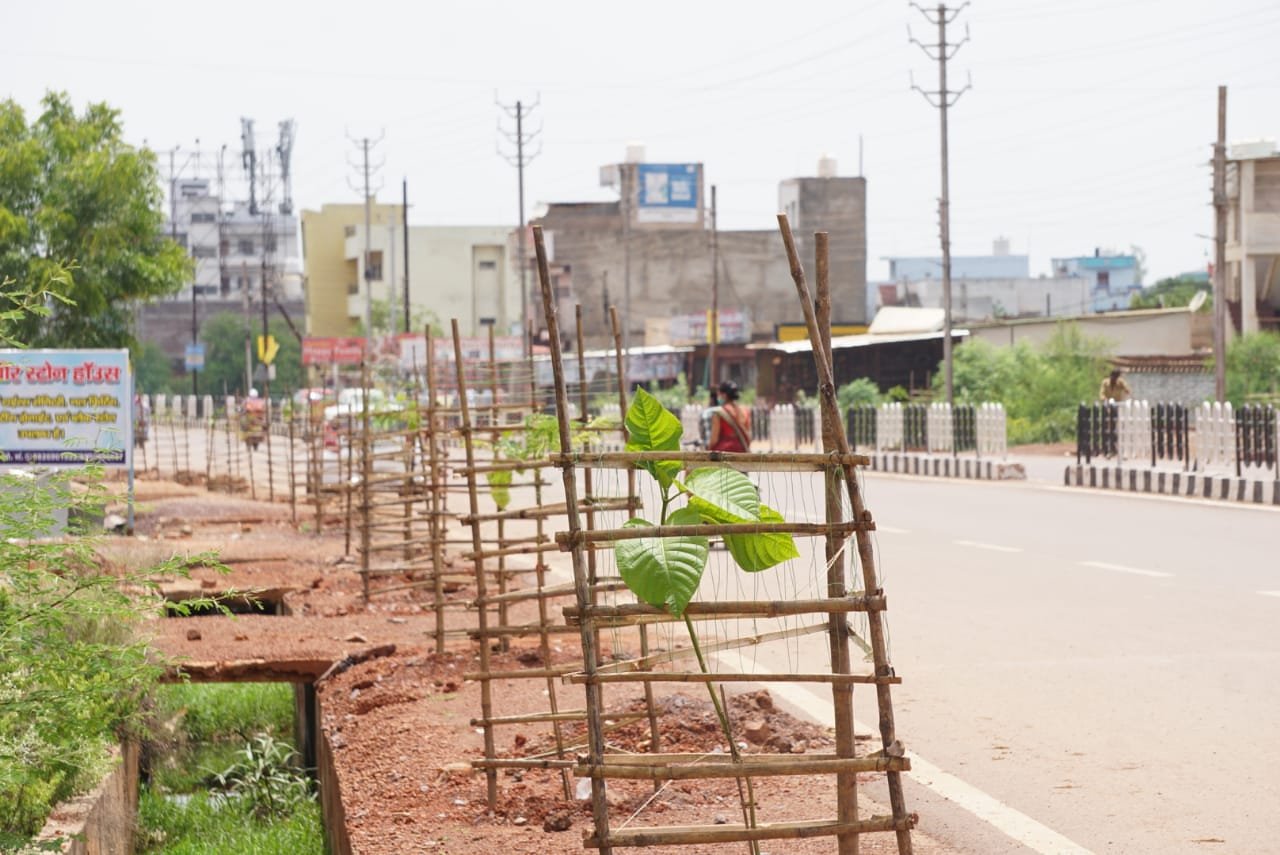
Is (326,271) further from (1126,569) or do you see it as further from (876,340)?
(1126,569)

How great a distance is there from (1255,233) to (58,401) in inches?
1477

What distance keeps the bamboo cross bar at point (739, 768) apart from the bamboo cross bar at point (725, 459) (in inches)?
28.5

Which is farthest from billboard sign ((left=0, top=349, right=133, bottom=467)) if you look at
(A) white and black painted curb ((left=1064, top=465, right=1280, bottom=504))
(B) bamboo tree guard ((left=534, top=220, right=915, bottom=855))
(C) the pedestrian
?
(C) the pedestrian

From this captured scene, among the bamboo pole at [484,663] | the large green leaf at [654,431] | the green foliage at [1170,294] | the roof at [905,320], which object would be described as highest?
the green foliage at [1170,294]

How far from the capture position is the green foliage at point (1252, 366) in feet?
129

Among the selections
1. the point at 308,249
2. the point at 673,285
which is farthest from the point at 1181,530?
the point at 308,249

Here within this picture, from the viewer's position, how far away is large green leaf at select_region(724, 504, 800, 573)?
169 inches

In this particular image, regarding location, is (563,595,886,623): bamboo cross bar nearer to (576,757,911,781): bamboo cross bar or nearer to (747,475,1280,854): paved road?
(576,757,911,781): bamboo cross bar

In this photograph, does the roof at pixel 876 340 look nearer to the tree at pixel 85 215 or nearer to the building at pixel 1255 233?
the building at pixel 1255 233

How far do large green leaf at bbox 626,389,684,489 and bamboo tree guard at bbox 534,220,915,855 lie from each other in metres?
0.07

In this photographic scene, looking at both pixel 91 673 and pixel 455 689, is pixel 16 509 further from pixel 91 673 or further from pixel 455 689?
pixel 455 689

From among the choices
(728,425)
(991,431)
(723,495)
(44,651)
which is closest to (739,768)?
(723,495)

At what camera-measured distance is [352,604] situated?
1357 cm

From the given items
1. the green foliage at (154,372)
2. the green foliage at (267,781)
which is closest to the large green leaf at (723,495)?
the green foliage at (267,781)
